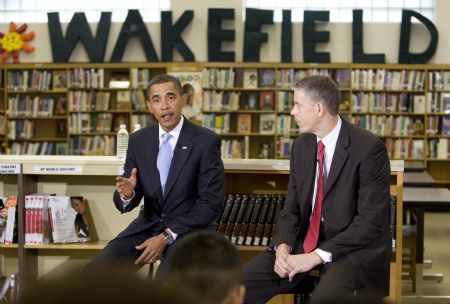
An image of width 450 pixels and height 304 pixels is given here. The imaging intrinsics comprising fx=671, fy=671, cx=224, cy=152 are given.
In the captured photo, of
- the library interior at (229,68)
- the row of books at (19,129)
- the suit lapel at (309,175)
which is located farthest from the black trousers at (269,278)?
the row of books at (19,129)

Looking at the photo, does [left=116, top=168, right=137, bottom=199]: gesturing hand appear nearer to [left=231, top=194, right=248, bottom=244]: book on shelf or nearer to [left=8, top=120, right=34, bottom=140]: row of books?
[left=231, top=194, right=248, bottom=244]: book on shelf

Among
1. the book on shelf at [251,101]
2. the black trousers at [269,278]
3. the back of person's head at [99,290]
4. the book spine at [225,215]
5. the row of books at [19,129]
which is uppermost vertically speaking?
the book on shelf at [251,101]

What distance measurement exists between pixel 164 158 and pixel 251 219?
2.26 ft

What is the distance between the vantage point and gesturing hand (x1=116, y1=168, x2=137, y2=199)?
311cm

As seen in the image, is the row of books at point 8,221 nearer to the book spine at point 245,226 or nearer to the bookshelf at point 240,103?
the book spine at point 245,226

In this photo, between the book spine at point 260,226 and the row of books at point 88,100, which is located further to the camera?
the row of books at point 88,100

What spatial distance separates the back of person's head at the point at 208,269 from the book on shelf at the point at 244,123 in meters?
8.13

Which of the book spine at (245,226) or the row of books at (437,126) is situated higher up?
the row of books at (437,126)

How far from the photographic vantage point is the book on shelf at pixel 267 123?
9414mm

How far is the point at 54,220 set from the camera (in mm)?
3891

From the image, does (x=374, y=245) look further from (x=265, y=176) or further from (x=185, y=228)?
(x=265, y=176)

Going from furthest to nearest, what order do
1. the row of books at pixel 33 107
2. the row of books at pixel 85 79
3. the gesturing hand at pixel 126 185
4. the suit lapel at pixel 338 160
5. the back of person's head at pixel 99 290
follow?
the row of books at pixel 33 107, the row of books at pixel 85 79, the gesturing hand at pixel 126 185, the suit lapel at pixel 338 160, the back of person's head at pixel 99 290

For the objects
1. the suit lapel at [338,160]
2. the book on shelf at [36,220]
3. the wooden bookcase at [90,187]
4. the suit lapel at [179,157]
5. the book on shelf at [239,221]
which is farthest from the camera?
the book on shelf at [36,220]

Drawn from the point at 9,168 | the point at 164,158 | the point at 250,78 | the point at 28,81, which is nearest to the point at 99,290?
the point at 164,158
